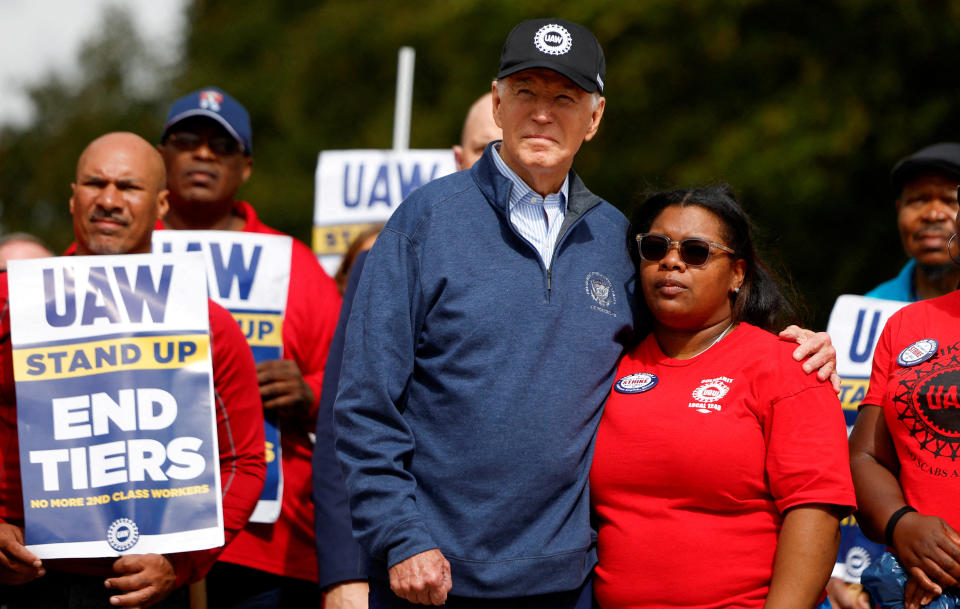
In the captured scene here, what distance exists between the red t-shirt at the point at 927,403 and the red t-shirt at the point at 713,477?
0.70ft

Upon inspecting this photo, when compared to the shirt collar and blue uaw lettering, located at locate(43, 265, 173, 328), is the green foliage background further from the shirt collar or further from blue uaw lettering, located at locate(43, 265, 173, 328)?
blue uaw lettering, located at locate(43, 265, 173, 328)

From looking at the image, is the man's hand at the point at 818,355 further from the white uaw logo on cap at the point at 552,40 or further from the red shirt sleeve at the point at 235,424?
the red shirt sleeve at the point at 235,424

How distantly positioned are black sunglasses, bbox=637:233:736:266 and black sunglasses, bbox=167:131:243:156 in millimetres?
2447

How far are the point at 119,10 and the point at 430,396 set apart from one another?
4305 cm

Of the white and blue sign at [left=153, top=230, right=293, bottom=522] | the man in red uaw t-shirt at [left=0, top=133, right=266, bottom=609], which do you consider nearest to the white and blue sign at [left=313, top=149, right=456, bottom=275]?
the white and blue sign at [left=153, top=230, right=293, bottom=522]

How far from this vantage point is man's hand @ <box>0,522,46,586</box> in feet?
11.0

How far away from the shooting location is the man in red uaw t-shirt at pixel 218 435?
343cm

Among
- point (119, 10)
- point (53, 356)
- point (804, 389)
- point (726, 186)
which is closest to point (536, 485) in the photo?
point (804, 389)

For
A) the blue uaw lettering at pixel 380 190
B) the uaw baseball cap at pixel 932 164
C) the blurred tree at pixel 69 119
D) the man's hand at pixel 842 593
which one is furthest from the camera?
the blurred tree at pixel 69 119

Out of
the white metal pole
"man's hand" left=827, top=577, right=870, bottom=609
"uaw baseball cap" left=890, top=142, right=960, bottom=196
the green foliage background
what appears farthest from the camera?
the green foliage background

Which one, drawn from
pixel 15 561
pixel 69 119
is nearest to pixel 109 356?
pixel 15 561

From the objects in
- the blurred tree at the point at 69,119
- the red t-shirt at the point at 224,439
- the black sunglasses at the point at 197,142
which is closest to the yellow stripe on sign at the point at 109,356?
the red t-shirt at the point at 224,439

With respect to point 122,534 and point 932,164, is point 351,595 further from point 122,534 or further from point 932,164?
point 932,164

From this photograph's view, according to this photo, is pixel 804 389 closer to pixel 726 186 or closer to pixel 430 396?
pixel 726 186
